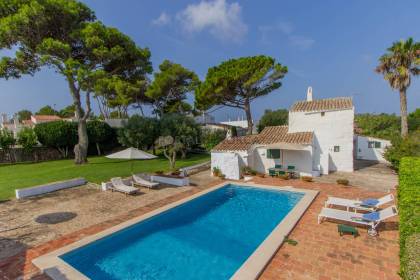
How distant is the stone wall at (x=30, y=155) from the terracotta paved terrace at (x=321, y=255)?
84.3ft

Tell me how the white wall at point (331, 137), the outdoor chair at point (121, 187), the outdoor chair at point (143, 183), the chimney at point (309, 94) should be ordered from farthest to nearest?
the chimney at point (309, 94) < the white wall at point (331, 137) < the outdoor chair at point (143, 183) < the outdoor chair at point (121, 187)

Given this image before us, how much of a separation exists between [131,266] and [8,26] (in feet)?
80.1

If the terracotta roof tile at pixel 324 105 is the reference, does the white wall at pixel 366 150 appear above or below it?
below

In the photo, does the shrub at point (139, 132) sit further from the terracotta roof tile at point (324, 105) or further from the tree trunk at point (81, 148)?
the terracotta roof tile at point (324, 105)

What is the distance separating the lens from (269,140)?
72.0 ft

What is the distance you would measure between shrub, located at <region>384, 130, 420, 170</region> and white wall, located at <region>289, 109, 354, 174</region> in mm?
3554

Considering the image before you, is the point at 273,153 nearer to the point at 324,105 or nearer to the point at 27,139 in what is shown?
the point at 324,105

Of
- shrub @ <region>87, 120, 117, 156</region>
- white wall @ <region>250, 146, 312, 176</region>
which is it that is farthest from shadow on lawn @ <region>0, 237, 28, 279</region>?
shrub @ <region>87, 120, 117, 156</region>

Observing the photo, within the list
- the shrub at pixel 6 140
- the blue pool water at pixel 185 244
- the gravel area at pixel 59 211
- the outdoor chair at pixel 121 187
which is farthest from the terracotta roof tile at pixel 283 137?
the shrub at pixel 6 140

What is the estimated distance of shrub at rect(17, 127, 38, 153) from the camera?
87.3ft

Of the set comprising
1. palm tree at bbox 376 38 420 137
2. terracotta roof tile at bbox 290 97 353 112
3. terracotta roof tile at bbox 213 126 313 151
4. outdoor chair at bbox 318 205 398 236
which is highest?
palm tree at bbox 376 38 420 137

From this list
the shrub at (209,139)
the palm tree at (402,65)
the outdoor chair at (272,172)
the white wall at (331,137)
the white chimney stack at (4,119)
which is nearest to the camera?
the outdoor chair at (272,172)

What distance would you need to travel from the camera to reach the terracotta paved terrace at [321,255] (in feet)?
20.8

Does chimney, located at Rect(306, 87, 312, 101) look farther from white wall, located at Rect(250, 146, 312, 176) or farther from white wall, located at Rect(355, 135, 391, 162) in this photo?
white wall, located at Rect(355, 135, 391, 162)
